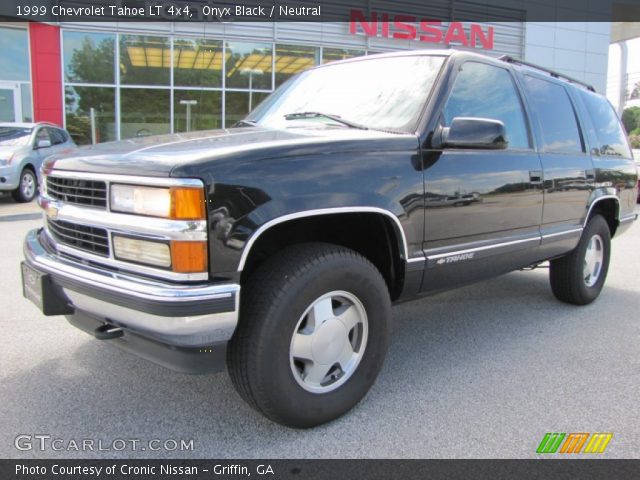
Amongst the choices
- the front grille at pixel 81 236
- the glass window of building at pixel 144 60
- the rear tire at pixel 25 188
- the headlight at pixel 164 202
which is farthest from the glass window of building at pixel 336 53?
the headlight at pixel 164 202

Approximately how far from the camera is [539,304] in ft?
16.1

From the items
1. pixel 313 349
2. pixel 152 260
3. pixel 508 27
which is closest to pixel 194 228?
pixel 152 260

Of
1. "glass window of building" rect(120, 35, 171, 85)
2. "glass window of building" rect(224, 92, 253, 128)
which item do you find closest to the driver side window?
"glass window of building" rect(120, 35, 171, 85)

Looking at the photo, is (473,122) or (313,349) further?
(473,122)

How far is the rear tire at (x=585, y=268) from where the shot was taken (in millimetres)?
4660

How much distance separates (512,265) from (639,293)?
7.96 feet

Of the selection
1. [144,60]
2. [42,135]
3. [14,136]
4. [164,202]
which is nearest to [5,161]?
[14,136]

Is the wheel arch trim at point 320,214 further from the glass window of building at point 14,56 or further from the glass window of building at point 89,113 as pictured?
the glass window of building at point 14,56

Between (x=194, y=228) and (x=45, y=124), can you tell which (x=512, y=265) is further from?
(x=45, y=124)

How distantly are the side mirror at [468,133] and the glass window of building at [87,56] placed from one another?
14.8 meters

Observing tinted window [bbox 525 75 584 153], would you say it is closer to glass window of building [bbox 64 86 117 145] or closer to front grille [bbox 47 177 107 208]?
front grille [bbox 47 177 107 208]

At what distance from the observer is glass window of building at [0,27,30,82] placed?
49.0ft

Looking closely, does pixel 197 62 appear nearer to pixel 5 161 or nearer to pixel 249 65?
pixel 249 65

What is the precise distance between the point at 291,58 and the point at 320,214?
15903 millimetres
